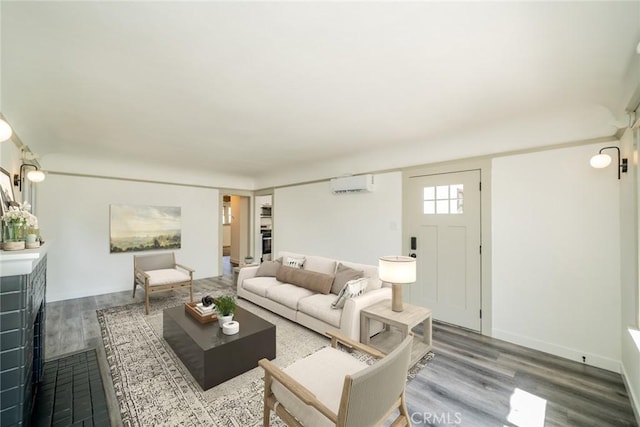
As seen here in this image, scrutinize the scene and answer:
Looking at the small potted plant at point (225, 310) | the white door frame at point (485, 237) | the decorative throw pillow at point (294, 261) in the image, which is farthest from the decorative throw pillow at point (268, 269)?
the white door frame at point (485, 237)

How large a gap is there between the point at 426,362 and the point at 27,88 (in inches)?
176

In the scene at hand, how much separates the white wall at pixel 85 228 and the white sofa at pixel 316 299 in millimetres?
2696

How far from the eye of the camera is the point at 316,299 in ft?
11.2

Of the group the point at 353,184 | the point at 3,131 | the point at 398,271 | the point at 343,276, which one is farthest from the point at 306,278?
the point at 3,131

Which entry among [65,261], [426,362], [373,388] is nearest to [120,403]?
[373,388]

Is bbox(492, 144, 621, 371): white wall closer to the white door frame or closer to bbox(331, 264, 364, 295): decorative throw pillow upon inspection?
the white door frame

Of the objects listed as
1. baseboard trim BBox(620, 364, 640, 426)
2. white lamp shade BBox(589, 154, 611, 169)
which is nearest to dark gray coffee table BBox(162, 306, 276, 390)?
baseboard trim BBox(620, 364, 640, 426)

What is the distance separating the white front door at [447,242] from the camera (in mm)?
3473

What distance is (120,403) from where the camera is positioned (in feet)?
6.78

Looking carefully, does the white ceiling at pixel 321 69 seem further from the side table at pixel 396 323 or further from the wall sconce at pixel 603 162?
the side table at pixel 396 323

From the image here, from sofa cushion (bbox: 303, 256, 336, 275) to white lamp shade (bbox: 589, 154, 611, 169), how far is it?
3017mm

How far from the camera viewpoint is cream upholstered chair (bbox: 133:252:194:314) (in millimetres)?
4099

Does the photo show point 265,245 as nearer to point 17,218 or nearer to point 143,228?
point 143,228

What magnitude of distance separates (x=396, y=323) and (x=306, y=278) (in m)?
1.60
